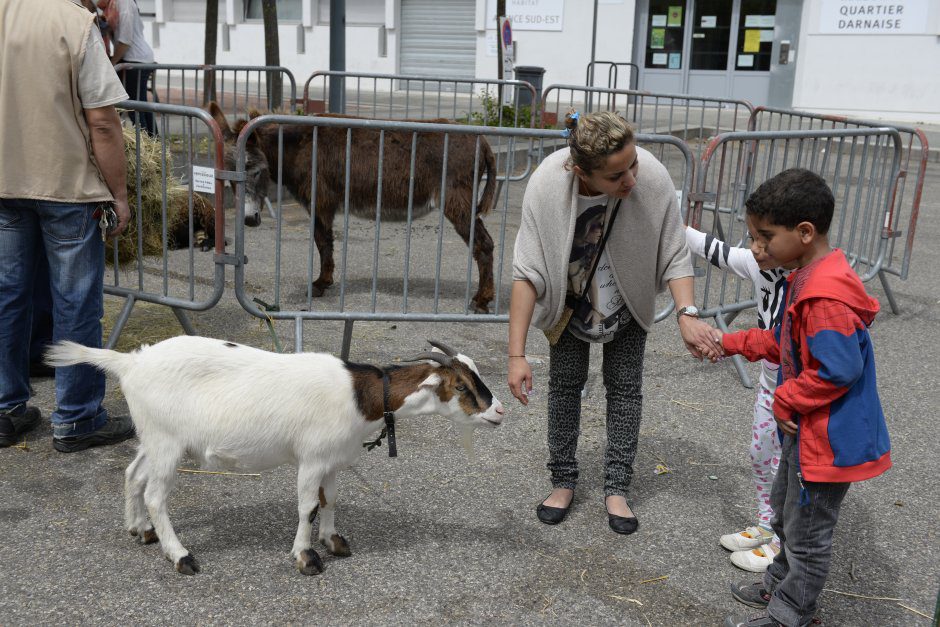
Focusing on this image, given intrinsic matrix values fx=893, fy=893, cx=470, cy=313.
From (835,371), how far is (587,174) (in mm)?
1029

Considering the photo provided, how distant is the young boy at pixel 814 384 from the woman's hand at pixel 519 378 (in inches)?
33.8

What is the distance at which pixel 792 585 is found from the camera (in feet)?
8.88

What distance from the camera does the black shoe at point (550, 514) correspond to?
3506mm

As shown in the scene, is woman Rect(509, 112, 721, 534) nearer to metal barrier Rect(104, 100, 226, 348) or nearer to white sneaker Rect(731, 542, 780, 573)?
white sneaker Rect(731, 542, 780, 573)

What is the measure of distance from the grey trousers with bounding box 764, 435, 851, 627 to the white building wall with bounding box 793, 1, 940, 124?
19.0 metres

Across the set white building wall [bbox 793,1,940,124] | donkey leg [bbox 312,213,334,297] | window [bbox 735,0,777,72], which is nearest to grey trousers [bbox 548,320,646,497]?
donkey leg [bbox 312,213,334,297]

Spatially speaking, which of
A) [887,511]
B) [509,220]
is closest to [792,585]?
[887,511]

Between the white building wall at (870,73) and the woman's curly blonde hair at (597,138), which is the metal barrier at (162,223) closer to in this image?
the woman's curly blonde hair at (597,138)

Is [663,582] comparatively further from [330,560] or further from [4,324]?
[4,324]

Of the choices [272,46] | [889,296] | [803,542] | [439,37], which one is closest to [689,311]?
[803,542]

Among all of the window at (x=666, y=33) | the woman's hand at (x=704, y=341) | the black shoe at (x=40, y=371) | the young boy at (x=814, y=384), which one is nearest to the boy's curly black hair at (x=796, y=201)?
the young boy at (x=814, y=384)

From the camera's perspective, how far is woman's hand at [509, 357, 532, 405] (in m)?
3.11

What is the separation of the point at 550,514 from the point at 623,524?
0.28 metres

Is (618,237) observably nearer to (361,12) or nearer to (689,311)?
(689,311)
